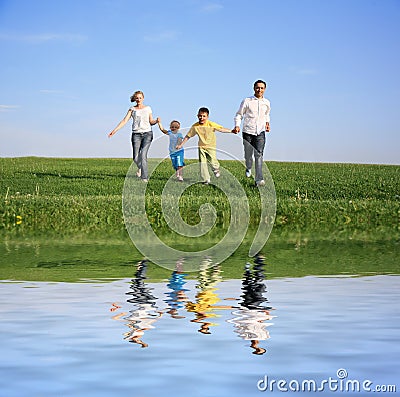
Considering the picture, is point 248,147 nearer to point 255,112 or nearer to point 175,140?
point 255,112

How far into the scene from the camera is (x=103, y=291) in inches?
385

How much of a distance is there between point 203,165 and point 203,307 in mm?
15340

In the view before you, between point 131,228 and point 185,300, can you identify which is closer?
point 185,300

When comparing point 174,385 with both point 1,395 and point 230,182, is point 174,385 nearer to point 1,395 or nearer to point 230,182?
point 1,395

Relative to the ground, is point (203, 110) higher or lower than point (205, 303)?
higher

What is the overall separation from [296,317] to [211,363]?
2.03 m

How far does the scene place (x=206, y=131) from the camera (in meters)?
21.7

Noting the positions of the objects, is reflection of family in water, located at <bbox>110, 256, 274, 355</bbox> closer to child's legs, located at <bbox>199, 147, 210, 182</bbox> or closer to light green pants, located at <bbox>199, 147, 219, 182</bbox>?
light green pants, located at <bbox>199, 147, 219, 182</bbox>

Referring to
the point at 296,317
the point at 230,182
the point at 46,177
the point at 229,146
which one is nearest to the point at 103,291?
the point at 296,317

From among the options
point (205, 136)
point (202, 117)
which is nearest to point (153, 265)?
point (205, 136)
